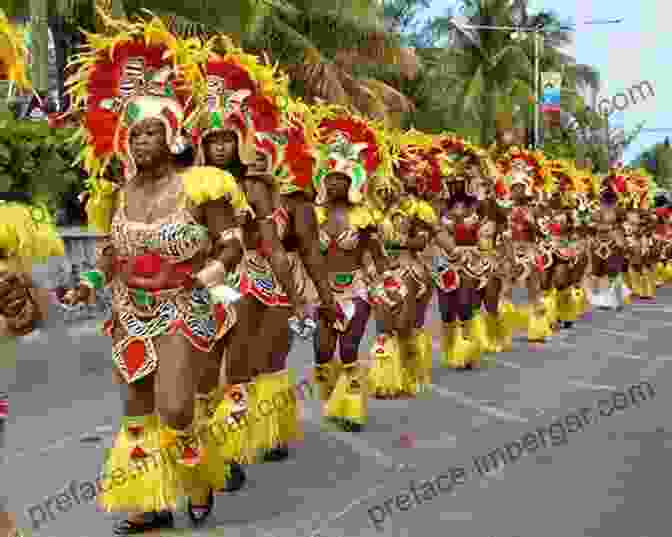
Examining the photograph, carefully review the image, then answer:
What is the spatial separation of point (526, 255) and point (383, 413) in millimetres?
5343

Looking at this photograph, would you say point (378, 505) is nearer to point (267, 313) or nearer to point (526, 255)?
point (267, 313)

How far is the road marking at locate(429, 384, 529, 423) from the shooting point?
7719 millimetres

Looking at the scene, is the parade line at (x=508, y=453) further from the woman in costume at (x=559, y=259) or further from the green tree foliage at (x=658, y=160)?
the green tree foliage at (x=658, y=160)

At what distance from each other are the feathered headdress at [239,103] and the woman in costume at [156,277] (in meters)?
0.45

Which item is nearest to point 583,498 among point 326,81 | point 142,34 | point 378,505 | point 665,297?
point 378,505

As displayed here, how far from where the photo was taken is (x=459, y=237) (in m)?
10.2

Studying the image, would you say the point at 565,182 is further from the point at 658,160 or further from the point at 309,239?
the point at 658,160

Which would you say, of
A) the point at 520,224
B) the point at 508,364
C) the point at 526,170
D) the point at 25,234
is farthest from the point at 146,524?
the point at 526,170

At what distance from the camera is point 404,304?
854cm

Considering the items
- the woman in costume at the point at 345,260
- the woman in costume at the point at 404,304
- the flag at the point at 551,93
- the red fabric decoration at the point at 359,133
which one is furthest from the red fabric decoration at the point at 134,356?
the flag at the point at 551,93

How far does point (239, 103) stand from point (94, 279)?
1325mm

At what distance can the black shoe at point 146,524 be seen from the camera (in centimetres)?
479

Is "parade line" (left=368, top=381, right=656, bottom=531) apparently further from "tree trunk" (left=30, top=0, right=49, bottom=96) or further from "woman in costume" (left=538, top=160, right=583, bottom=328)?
"tree trunk" (left=30, top=0, right=49, bottom=96)

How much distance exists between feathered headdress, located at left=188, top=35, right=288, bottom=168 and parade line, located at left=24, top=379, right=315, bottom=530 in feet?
4.62
